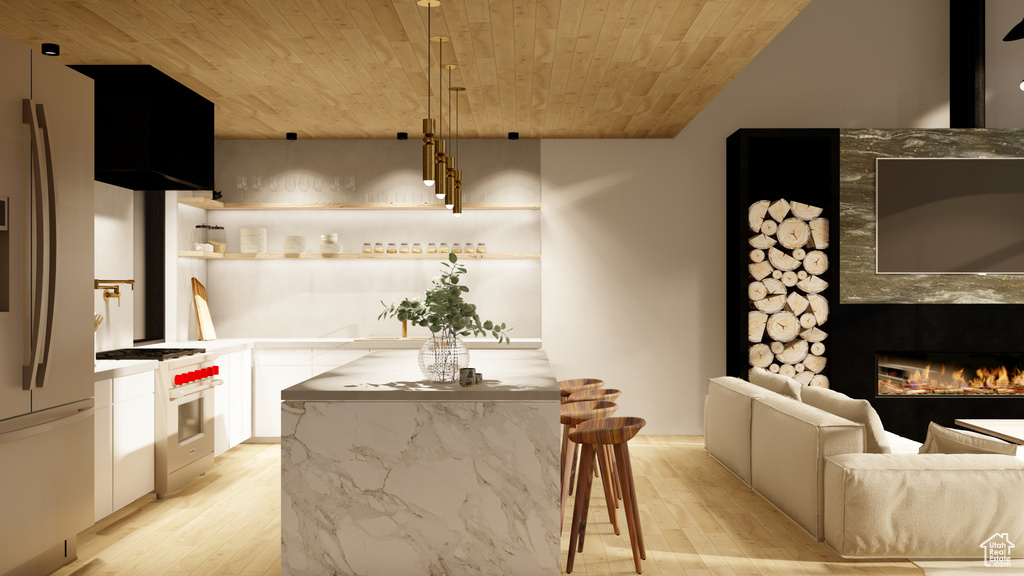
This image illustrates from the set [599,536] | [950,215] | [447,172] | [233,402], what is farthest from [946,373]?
[233,402]

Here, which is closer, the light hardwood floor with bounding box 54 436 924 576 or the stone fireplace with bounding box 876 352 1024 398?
the light hardwood floor with bounding box 54 436 924 576

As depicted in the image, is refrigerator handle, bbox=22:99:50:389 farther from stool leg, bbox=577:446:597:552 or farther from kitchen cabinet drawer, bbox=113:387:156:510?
stool leg, bbox=577:446:597:552

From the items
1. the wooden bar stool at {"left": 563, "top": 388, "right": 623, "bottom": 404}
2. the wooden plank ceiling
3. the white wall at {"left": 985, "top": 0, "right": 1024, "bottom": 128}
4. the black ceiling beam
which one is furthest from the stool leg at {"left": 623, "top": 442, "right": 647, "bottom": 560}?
the white wall at {"left": 985, "top": 0, "right": 1024, "bottom": 128}

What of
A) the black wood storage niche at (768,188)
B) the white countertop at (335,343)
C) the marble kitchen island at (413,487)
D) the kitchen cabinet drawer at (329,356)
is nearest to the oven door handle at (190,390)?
the white countertop at (335,343)

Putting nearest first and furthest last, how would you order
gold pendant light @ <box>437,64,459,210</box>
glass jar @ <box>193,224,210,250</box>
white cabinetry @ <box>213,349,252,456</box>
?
gold pendant light @ <box>437,64,459,210</box>, white cabinetry @ <box>213,349,252,456</box>, glass jar @ <box>193,224,210,250</box>

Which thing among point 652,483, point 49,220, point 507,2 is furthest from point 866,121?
point 49,220

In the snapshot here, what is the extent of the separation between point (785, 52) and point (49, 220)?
588 cm

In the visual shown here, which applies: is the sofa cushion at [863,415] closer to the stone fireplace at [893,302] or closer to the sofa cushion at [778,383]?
the sofa cushion at [778,383]

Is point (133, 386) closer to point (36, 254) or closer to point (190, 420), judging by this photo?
point (190, 420)

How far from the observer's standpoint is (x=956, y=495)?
10.4 ft

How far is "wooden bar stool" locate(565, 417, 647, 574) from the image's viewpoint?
304cm

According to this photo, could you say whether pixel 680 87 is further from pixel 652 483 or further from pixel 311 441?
pixel 311 441

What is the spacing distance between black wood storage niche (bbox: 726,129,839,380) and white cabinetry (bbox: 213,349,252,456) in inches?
168

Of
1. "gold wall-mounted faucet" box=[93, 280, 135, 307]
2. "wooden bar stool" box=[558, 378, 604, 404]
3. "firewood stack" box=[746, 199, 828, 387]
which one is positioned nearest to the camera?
"wooden bar stool" box=[558, 378, 604, 404]
